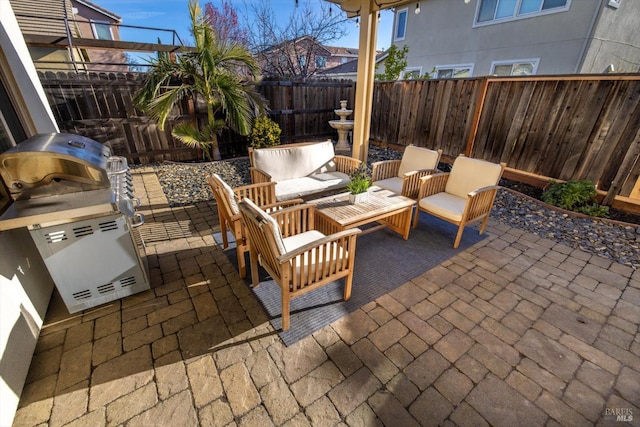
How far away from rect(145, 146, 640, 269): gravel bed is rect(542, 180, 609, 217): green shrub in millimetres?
175

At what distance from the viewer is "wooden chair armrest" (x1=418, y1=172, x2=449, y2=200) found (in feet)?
11.4

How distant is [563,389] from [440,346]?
29.0 inches

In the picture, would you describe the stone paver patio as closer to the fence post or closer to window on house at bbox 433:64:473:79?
the fence post

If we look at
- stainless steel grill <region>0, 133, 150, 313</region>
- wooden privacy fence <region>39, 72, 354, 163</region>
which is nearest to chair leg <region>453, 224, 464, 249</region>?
stainless steel grill <region>0, 133, 150, 313</region>

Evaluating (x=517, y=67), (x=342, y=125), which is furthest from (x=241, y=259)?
(x=517, y=67)

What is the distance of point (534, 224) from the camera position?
3805 millimetres

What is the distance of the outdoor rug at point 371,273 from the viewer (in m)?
2.22

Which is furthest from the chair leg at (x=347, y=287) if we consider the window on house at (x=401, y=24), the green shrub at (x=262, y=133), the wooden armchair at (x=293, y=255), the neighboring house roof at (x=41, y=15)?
the neighboring house roof at (x=41, y=15)

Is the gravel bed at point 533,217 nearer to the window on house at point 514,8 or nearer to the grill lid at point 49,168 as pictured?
the grill lid at point 49,168

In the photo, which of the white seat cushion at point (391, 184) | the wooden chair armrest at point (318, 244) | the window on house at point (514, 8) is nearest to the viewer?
the wooden chair armrest at point (318, 244)

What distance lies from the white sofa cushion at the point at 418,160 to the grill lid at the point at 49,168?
3626 mm

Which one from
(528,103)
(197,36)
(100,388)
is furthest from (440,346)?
(197,36)

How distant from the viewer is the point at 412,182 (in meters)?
3.77

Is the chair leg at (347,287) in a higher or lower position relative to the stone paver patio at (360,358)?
higher
